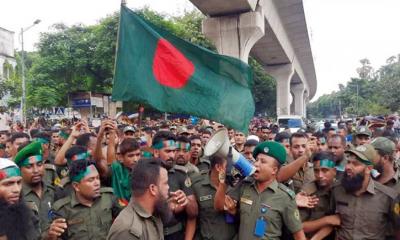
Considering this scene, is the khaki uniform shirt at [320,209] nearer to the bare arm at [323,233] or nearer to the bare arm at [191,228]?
the bare arm at [323,233]

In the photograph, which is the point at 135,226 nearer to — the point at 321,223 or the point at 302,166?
the point at 321,223

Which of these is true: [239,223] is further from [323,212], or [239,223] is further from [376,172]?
[376,172]

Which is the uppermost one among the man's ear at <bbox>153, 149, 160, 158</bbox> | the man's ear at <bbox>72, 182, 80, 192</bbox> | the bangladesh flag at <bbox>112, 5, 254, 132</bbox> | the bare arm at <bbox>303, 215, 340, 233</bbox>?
the bangladesh flag at <bbox>112, 5, 254, 132</bbox>

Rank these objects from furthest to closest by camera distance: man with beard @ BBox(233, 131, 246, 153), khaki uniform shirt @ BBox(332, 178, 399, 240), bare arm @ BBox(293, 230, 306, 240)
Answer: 1. man with beard @ BBox(233, 131, 246, 153)
2. khaki uniform shirt @ BBox(332, 178, 399, 240)
3. bare arm @ BBox(293, 230, 306, 240)

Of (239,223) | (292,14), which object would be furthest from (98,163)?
(292,14)

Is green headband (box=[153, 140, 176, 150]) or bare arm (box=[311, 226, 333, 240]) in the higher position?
green headband (box=[153, 140, 176, 150])

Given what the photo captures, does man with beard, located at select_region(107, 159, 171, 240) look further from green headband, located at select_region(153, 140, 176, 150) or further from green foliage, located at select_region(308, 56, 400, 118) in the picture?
green foliage, located at select_region(308, 56, 400, 118)

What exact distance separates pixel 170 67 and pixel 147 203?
1890 millimetres

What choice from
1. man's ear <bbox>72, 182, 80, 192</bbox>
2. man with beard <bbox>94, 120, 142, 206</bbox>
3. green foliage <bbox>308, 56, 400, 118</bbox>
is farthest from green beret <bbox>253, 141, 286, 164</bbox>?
green foliage <bbox>308, 56, 400, 118</bbox>

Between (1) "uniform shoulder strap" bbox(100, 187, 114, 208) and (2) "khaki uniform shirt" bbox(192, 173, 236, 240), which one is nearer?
(1) "uniform shoulder strap" bbox(100, 187, 114, 208)

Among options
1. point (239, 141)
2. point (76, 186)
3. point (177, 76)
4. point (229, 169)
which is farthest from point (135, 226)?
point (239, 141)

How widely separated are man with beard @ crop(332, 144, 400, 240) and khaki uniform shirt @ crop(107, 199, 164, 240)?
179 centimetres

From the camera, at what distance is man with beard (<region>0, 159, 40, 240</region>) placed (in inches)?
107

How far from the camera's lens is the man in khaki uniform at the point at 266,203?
10.9 ft
